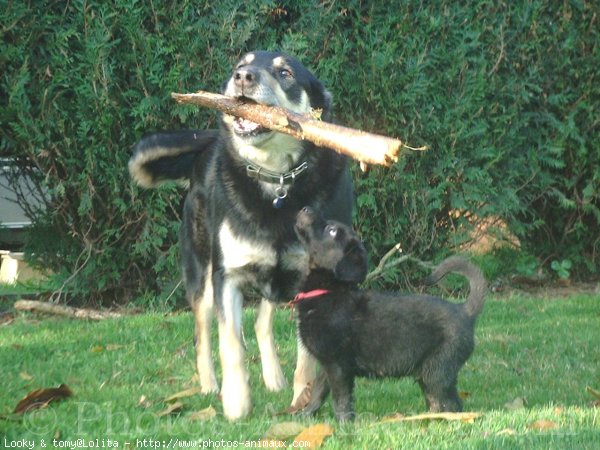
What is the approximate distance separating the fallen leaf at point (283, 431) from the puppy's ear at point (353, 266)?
0.72 metres

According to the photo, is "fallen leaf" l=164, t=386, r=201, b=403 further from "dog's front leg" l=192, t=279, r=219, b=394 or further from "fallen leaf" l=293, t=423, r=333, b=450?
"fallen leaf" l=293, t=423, r=333, b=450

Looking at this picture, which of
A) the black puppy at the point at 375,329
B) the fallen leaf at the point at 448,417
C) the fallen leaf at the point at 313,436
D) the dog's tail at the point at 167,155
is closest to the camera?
the fallen leaf at the point at 313,436

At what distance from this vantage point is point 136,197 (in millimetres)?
7559

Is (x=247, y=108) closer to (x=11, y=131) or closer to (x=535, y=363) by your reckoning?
(x=535, y=363)

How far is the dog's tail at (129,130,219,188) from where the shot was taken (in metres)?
5.74

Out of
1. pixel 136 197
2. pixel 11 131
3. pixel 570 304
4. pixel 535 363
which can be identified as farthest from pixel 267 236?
pixel 570 304

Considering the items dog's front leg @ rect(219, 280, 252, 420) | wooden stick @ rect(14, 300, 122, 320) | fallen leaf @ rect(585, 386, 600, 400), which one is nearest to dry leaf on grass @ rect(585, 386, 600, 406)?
fallen leaf @ rect(585, 386, 600, 400)

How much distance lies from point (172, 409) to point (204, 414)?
15 cm

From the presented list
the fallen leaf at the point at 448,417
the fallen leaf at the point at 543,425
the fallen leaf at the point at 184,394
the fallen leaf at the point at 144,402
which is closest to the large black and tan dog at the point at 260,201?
the fallen leaf at the point at 184,394

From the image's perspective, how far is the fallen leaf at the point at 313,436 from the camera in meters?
3.84

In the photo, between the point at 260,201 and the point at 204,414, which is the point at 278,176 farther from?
the point at 204,414

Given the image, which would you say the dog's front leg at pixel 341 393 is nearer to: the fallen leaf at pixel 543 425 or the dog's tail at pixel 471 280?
the dog's tail at pixel 471 280

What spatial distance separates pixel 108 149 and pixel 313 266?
3.35 meters

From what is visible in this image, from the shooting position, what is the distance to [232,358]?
190 inches
